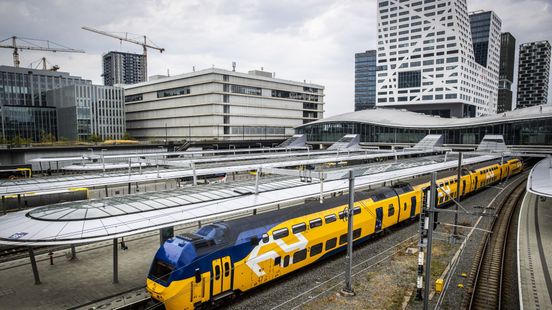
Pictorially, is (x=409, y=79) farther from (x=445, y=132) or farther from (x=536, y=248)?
(x=536, y=248)

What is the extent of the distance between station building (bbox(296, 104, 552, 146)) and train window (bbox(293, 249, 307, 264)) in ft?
244

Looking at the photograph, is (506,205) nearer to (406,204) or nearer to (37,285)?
(406,204)

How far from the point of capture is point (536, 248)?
23406 mm

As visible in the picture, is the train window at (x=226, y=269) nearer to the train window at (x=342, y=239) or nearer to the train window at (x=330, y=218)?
the train window at (x=330, y=218)

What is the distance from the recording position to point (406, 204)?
91.8 ft

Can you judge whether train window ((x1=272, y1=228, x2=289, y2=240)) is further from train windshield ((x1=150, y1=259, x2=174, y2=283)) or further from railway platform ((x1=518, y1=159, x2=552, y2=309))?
railway platform ((x1=518, y1=159, x2=552, y2=309))

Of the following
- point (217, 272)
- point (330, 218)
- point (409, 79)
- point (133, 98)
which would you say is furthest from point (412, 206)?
point (133, 98)

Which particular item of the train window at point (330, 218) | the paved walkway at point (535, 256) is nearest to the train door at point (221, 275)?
the train window at point (330, 218)

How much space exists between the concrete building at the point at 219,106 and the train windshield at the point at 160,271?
78.4m

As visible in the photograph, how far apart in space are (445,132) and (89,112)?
108 m

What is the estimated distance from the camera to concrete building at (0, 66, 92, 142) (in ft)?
366

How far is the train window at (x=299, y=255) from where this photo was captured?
61.1 feet

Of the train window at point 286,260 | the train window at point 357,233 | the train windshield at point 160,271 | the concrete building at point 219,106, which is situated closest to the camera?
the train windshield at point 160,271

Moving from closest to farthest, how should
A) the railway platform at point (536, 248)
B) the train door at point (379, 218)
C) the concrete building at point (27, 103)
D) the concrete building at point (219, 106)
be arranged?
the railway platform at point (536, 248) → the train door at point (379, 218) → the concrete building at point (219, 106) → the concrete building at point (27, 103)
